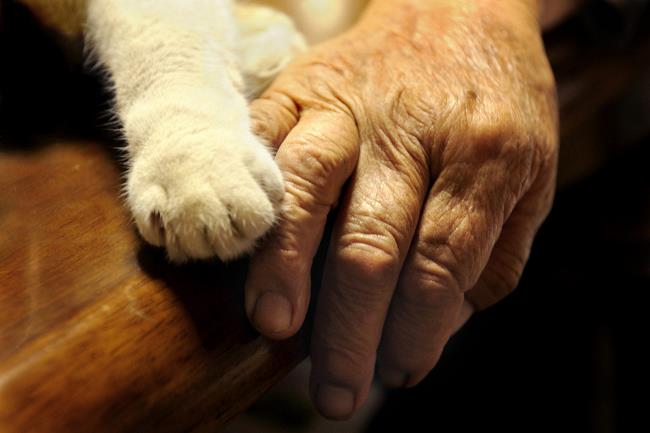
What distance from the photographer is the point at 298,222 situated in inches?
20.8

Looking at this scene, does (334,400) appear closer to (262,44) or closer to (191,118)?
(191,118)

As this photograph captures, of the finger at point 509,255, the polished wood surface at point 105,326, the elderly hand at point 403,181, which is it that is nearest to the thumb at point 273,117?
the elderly hand at point 403,181

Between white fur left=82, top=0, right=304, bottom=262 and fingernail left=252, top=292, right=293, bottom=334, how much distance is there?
0.04 m

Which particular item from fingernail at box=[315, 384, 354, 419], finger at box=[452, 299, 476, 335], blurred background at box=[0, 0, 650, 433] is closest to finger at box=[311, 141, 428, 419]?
fingernail at box=[315, 384, 354, 419]

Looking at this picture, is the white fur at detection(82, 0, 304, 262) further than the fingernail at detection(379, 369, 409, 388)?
No

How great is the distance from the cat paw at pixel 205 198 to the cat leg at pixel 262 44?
0.69 ft

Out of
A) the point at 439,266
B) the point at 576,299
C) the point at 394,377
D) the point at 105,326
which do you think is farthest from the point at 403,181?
the point at 576,299

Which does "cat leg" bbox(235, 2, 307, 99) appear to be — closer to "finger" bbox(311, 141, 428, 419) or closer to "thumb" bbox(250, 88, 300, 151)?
"thumb" bbox(250, 88, 300, 151)

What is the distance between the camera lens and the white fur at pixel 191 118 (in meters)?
0.48

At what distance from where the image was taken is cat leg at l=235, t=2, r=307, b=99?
0.73 meters

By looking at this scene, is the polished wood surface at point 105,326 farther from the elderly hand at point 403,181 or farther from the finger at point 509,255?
the finger at point 509,255

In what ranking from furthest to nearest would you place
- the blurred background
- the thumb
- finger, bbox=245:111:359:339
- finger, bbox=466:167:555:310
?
the blurred background < finger, bbox=466:167:555:310 < the thumb < finger, bbox=245:111:359:339

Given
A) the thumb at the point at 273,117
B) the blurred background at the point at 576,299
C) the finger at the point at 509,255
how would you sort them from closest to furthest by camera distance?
the thumb at the point at 273,117, the finger at the point at 509,255, the blurred background at the point at 576,299

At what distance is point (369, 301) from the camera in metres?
0.55
